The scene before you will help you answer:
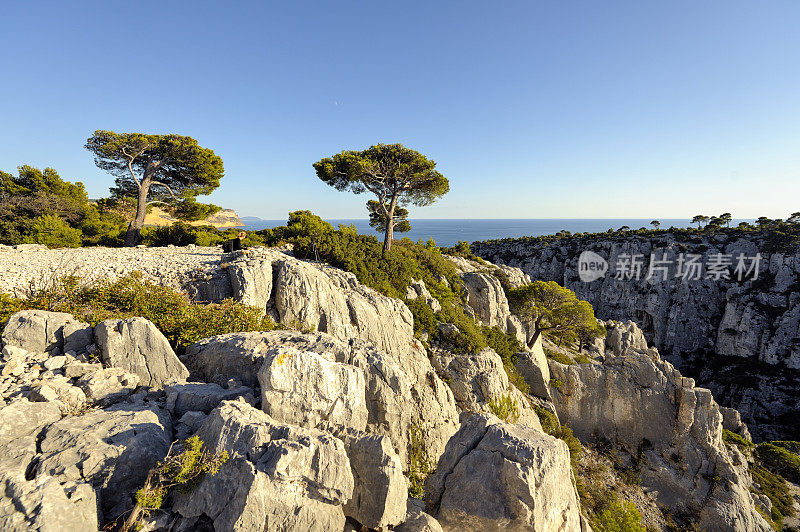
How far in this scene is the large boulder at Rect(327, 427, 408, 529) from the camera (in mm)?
5395

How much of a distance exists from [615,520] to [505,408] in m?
7.78

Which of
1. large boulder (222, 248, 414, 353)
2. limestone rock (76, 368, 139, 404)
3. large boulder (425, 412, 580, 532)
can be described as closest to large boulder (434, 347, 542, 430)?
large boulder (222, 248, 414, 353)

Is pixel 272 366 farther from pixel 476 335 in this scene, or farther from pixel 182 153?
pixel 182 153

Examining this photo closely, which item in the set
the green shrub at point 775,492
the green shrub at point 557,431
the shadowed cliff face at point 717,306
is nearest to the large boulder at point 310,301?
the green shrub at point 557,431

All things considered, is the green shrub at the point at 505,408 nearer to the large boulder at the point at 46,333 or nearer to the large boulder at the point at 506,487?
the large boulder at the point at 506,487

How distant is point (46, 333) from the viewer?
7.09 metres

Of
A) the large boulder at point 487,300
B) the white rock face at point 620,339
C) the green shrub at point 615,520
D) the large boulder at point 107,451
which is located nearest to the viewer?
the large boulder at point 107,451

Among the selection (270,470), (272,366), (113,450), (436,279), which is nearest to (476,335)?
(436,279)

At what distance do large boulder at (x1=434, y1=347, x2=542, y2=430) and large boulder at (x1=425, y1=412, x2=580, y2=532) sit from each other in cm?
865

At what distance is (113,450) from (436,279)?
21381mm

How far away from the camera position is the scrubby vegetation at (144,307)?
8.59 meters

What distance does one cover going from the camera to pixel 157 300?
1002cm

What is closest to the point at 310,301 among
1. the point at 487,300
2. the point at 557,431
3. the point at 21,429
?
the point at 21,429

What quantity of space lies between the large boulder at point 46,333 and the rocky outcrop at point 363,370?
2.36 meters
